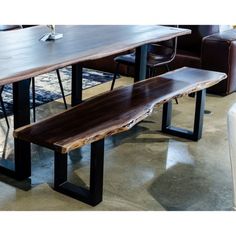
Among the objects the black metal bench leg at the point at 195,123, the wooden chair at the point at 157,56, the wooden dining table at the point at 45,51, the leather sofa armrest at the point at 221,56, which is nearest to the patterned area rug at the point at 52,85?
the wooden chair at the point at 157,56

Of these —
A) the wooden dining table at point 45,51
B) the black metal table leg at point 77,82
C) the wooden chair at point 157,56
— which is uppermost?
the wooden dining table at point 45,51

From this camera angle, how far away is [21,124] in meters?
2.61

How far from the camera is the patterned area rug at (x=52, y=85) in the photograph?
4207 millimetres

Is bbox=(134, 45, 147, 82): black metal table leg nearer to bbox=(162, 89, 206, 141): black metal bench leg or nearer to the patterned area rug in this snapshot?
bbox=(162, 89, 206, 141): black metal bench leg

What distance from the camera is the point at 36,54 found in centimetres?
249

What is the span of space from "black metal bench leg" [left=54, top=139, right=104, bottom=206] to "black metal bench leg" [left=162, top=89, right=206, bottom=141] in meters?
1.15

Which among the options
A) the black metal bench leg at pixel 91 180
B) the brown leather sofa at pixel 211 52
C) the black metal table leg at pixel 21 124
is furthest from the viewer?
the brown leather sofa at pixel 211 52

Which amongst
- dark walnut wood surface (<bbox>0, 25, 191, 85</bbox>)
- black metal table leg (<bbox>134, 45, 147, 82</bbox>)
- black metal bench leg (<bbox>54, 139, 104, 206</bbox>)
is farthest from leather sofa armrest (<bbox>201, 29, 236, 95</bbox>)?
black metal bench leg (<bbox>54, 139, 104, 206</bbox>)

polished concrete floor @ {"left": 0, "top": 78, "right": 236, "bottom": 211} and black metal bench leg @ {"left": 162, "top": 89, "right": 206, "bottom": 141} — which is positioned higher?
black metal bench leg @ {"left": 162, "top": 89, "right": 206, "bottom": 141}

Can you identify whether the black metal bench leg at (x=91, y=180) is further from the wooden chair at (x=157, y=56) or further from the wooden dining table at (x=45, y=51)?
the wooden chair at (x=157, y=56)

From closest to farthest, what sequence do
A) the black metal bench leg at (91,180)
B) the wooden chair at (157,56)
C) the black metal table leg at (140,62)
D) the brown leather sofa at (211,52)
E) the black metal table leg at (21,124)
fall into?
1. the black metal bench leg at (91,180)
2. the black metal table leg at (21,124)
3. the black metal table leg at (140,62)
4. the wooden chair at (157,56)
5. the brown leather sofa at (211,52)

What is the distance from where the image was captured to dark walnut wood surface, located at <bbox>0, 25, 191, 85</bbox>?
2207mm

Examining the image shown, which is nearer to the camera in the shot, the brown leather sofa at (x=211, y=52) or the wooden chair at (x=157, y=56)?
the wooden chair at (x=157, y=56)
